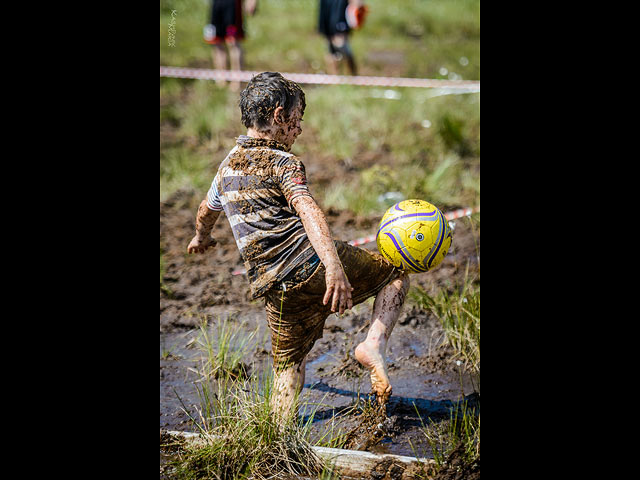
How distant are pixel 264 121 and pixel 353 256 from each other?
74 cm

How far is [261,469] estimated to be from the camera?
3238 millimetres

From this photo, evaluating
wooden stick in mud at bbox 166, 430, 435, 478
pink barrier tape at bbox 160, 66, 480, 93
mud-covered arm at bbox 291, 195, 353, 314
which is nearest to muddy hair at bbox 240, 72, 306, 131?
mud-covered arm at bbox 291, 195, 353, 314

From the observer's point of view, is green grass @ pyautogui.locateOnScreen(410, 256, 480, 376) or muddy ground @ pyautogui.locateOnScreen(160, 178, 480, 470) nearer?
muddy ground @ pyautogui.locateOnScreen(160, 178, 480, 470)

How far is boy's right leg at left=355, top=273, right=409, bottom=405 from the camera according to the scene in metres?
3.39

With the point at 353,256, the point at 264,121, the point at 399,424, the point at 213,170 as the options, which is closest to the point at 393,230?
the point at 353,256

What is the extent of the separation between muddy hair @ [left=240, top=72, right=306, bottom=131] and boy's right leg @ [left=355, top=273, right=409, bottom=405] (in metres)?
0.98

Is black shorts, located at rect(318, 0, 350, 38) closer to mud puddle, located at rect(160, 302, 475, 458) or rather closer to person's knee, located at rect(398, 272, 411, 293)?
mud puddle, located at rect(160, 302, 475, 458)

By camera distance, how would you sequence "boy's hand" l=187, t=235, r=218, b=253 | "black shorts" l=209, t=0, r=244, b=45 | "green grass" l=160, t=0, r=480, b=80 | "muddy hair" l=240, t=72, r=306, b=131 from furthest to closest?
"green grass" l=160, t=0, r=480, b=80
"black shorts" l=209, t=0, r=244, b=45
"boy's hand" l=187, t=235, r=218, b=253
"muddy hair" l=240, t=72, r=306, b=131

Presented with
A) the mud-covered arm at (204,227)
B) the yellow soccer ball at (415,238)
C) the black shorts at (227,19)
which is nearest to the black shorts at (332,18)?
the black shorts at (227,19)

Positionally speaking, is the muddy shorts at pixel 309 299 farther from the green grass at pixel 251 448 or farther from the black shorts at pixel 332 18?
the black shorts at pixel 332 18

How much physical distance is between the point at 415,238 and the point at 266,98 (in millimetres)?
950

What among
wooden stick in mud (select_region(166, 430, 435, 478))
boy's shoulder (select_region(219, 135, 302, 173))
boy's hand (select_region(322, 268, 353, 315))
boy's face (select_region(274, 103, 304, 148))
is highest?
boy's face (select_region(274, 103, 304, 148))

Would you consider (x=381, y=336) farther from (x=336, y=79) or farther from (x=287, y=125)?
(x=336, y=79)
